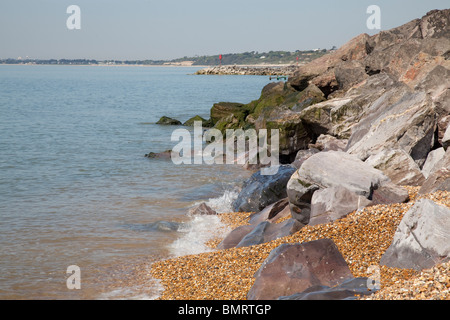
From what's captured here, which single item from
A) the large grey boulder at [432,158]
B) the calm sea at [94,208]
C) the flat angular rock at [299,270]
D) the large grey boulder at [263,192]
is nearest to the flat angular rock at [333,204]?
the flat angular rock at [299,270]

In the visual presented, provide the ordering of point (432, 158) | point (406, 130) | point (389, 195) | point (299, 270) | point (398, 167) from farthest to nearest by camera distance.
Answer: point (406, 130) < point (432, 158) < point (398, 167) < point (389, 195) < point (299, 270)

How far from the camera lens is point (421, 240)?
6.94m

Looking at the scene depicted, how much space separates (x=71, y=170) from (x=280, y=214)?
12319 mm

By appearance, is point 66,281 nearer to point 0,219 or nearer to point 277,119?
point 0,219

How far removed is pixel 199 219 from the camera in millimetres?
13586

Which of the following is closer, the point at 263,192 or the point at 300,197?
the point at 300,197

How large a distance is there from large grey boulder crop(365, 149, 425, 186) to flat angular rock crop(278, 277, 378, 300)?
5.10 meters

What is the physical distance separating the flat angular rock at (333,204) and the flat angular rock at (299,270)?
1634mm

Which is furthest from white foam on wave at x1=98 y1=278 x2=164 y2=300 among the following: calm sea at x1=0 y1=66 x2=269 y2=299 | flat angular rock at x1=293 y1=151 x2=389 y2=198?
flat angular rock at x1=293 y1=151 x2=389 y2=198

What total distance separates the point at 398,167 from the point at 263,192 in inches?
149

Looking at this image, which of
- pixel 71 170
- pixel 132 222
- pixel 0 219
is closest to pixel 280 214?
pixel 132 222

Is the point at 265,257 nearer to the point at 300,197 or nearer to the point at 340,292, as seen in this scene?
the point at 300,197

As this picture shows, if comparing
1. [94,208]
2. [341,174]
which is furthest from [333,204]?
[94,208]

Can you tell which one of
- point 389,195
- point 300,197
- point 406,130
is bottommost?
point 300,197
